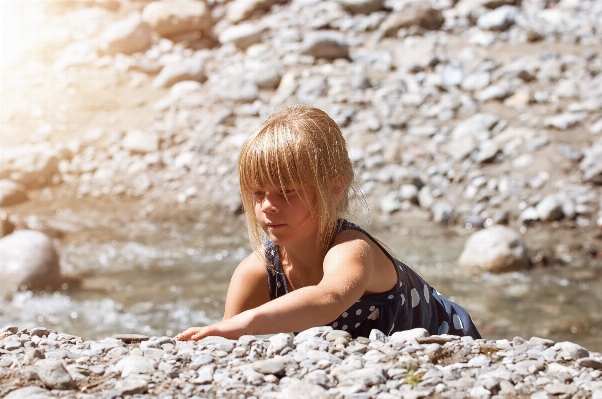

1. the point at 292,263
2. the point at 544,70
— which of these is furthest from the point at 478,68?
the point at 292,263

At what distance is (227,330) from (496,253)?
390 centimetres

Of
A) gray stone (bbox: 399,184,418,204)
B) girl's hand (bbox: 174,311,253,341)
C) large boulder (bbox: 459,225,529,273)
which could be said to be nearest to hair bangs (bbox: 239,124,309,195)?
girl's hand (bbox: 174,311,253,341)

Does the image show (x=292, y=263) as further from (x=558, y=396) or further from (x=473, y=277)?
(x=473, y=277)

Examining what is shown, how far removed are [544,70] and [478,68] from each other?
73 centimetres

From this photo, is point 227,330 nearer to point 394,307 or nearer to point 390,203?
point 394,307

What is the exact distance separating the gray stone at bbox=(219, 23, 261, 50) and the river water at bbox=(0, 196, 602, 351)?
12.5 ft

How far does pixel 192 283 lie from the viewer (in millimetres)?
6137

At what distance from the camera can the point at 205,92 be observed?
972 centimetres

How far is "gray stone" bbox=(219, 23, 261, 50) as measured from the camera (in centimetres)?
1069

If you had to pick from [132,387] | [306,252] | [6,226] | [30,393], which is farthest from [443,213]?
[30,393]

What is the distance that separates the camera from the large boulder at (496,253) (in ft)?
19.2

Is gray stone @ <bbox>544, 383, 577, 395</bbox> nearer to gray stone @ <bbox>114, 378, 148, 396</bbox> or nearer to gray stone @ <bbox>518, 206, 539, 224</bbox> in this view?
gray stone @ <bbox>114, 378, 148, 396</bbox>

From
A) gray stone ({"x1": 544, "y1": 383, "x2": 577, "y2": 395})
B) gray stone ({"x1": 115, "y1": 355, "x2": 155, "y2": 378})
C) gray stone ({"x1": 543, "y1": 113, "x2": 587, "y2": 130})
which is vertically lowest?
gray stone ({"x1": 543, "y1": 113, "x2": 587, "y2": 130})

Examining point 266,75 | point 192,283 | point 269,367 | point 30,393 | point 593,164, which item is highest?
point 30,393
